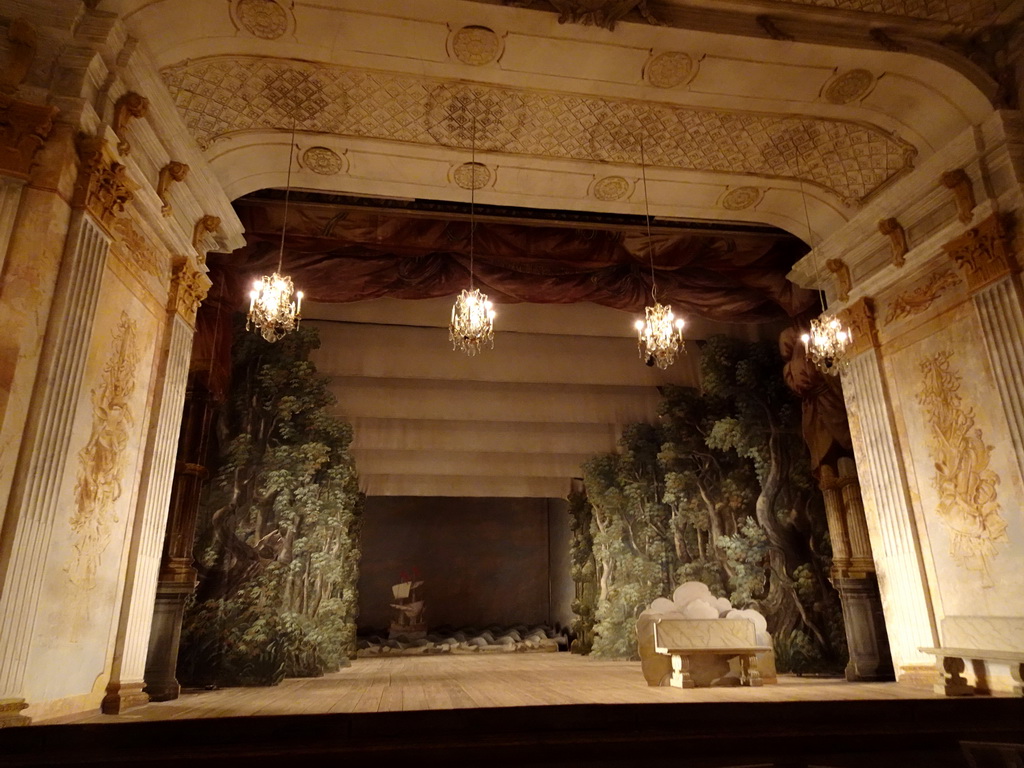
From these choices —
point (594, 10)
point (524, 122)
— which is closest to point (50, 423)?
point (524, 122)

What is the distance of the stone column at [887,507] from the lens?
564 centimetres

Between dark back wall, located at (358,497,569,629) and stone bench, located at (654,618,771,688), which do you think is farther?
dark back wall, located at (358,497,569,629)

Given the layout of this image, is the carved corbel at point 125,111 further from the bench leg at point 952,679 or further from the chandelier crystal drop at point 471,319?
the bench leg at point 952,679

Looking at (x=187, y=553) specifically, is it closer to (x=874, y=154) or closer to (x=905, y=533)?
(x=905, y=533)

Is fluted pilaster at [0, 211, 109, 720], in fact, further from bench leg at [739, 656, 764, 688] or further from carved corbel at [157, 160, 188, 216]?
bench leg at [739, 656, 764, 688]

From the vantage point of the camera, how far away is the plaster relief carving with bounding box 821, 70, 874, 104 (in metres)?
5.40

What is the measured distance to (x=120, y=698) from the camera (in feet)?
14.3

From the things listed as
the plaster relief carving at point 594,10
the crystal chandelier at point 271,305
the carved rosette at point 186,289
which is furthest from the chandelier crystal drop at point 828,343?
the carved rosette at point 186,289

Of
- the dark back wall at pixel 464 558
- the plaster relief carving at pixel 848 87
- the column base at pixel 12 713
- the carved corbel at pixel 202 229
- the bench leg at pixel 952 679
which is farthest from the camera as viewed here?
the dark back wall at pixel 464 558

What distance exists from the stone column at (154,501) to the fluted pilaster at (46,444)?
120cm

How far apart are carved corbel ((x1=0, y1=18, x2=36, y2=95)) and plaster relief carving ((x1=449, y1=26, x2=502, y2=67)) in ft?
9.05

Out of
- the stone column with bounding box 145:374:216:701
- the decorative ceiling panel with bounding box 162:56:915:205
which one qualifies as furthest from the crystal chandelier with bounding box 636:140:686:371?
the stone column with bounding box 145:374:216:701

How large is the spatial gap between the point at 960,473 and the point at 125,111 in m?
6.95

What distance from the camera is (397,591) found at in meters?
18.4
